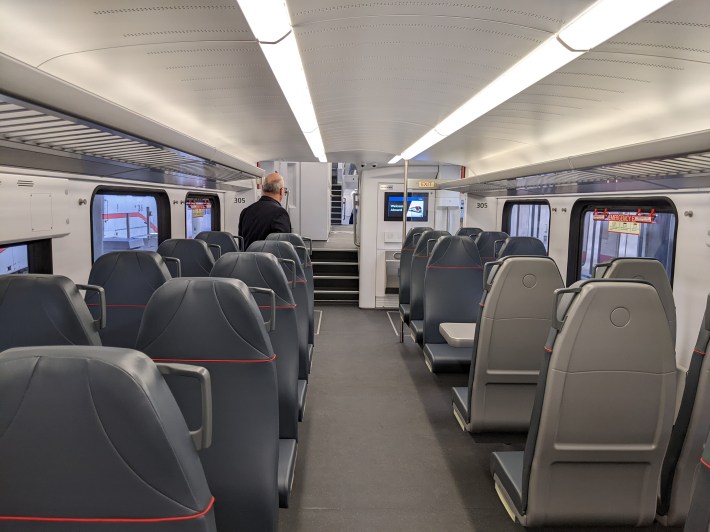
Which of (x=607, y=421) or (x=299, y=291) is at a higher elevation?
(x=299, y=291)

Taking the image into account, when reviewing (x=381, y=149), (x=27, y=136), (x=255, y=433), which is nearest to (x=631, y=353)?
(x=255, y=433)

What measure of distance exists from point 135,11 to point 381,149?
6123 mm

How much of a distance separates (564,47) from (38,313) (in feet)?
8.86

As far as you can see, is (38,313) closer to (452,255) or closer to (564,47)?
(564,47)

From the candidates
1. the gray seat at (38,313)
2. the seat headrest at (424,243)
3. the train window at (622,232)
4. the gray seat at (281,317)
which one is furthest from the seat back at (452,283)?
the gray seat at (38,313)

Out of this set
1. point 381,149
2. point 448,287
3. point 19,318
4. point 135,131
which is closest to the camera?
point 19,318

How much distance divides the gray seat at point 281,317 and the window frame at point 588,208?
11.1 ft

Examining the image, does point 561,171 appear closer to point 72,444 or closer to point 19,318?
point 19,318

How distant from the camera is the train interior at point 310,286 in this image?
45.6 inches

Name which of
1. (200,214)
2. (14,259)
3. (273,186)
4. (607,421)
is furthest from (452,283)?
(200,214)

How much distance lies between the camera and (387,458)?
13.8 feet

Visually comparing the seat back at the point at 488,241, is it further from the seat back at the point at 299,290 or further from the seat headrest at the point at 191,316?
the seat headrest at the point at 191,316

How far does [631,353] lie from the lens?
254cm

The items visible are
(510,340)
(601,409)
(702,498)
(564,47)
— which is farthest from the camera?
(510,340)
